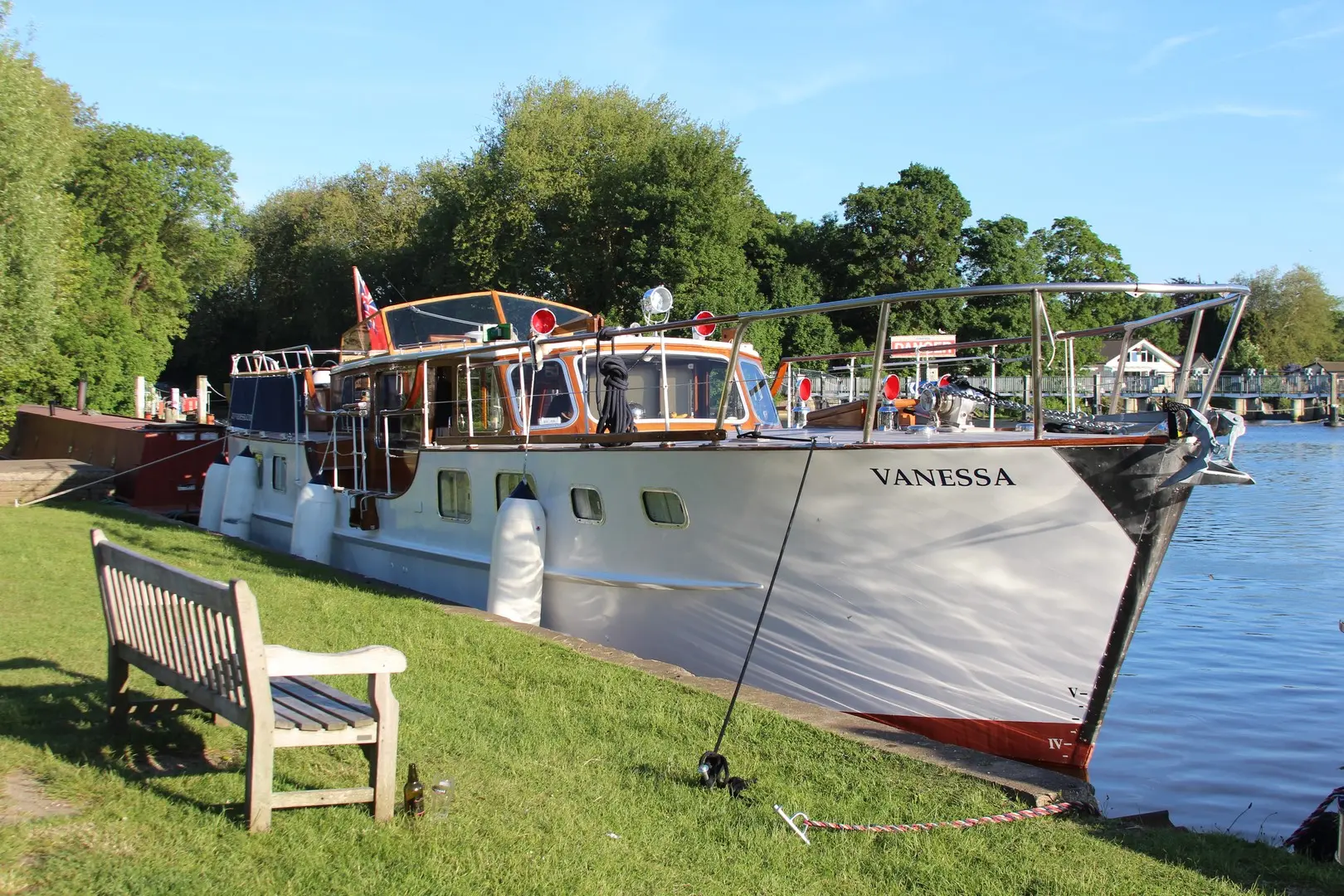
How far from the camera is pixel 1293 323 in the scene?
348 ft

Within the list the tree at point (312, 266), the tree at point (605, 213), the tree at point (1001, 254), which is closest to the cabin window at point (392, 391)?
the tree at point (605, 213)

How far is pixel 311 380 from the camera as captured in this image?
1673 cm

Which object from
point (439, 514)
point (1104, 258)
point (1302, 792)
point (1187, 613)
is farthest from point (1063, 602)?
point (1104, 258)

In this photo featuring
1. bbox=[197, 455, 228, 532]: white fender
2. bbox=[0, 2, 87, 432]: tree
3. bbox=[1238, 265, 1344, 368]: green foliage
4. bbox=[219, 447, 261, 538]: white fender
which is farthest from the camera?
bbox=[1238, 265, 1344, 368]: green foliage

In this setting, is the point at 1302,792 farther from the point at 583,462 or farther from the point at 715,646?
the point at 583,462

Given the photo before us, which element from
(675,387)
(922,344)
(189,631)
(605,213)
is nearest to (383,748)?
(189,631)

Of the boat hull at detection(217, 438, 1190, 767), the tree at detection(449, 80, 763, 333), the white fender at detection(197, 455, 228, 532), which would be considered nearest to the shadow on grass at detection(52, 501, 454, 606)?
the white fender at detection(197, 455, 228, 532)

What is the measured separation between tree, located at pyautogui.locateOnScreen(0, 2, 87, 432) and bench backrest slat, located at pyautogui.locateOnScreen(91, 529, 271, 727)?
17.8 m

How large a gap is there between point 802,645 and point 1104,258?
A: 64.7 metres

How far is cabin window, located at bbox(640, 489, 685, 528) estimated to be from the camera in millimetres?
9945

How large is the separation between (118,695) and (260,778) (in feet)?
5.06

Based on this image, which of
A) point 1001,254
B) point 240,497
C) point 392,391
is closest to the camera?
point 392,391

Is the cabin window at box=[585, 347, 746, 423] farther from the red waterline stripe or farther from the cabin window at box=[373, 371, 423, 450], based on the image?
the red waterline stripe

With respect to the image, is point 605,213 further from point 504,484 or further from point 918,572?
point 918,572
